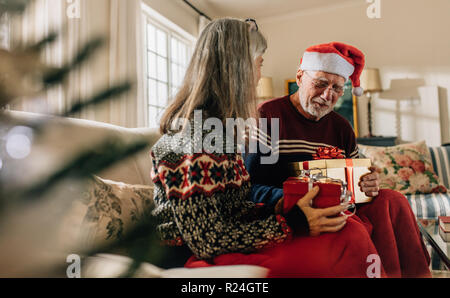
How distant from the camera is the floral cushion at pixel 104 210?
2.28 feet

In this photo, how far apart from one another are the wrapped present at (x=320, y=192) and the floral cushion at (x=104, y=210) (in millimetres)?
373

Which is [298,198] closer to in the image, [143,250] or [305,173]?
[305,173]

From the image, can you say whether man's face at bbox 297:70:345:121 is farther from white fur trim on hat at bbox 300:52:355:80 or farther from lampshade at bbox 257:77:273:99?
lampshade at bbox 257:77:273:99

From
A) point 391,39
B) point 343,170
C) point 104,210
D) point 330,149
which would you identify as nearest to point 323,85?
A: point 330,149

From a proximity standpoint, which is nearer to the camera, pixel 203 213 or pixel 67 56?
pixel 67 56

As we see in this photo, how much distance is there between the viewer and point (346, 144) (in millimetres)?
1356

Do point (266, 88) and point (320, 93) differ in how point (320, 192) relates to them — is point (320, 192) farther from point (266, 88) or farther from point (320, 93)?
point (266, 88)

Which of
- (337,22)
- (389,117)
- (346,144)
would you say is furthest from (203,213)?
(337,22)

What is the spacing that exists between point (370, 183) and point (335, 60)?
540mm

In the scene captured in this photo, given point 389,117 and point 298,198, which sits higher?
point 389,117

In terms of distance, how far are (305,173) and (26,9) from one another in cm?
80

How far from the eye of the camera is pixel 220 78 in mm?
905

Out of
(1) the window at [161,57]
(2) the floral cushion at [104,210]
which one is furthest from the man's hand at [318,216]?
(1) the window at [161,57]

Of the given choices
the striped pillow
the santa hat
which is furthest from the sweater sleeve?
the striped pillow
